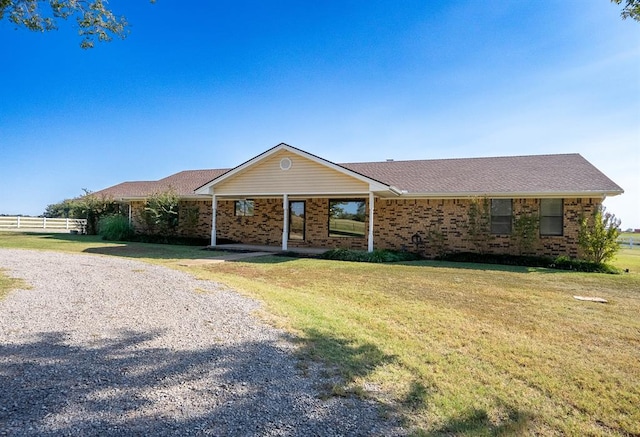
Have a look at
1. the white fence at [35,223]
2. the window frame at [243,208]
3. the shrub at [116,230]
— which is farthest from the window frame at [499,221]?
the white fence at [35,223]

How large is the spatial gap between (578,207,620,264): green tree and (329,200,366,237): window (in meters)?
7.90

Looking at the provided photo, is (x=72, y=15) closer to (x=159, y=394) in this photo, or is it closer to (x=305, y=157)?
(x=159, y=394)

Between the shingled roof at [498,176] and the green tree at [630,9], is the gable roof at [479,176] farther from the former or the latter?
the green tree at [630,9]

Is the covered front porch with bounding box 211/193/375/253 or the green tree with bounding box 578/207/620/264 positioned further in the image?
the covered front porch with bounding box 211/193/375/253

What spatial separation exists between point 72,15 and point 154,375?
6.97 meters

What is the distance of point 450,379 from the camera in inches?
136

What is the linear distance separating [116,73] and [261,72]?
5302mm

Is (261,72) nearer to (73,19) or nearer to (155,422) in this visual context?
(73,19)

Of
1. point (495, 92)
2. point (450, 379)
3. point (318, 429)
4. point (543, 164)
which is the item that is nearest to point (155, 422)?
point (318, 429)

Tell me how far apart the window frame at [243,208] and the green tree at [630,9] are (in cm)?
1523

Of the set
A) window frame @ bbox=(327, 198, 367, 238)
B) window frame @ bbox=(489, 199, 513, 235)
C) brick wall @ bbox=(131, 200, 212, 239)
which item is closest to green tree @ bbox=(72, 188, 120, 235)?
brick wall @ bbox=(131, 200, 212, 239)

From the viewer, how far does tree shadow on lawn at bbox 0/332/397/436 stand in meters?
2.42

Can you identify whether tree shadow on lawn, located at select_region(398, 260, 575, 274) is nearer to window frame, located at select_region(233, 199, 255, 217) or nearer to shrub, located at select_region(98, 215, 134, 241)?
window frame, located at select_region(233, 199, 255, 217)

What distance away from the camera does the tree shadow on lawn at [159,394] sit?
2.42 metres
